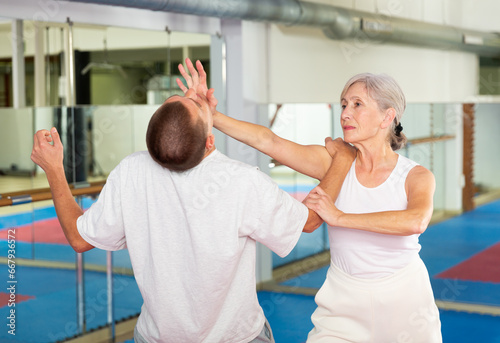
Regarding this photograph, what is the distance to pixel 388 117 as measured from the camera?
7.71ft

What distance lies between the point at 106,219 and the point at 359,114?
91 cm

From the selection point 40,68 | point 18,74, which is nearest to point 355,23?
point 40,68

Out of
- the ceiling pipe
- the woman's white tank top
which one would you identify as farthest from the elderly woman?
the ceiling pipe

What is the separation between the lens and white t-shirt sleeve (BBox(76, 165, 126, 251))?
192 cm

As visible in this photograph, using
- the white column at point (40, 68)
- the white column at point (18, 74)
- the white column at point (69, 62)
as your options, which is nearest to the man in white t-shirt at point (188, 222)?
the white column at point (18, 74)

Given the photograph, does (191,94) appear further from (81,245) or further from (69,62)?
(69,62)

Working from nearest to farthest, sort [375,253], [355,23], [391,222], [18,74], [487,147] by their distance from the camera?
1. [391,222]
2. [375,253]
3. [18,74]
4. [487,147]
5. [355,23]

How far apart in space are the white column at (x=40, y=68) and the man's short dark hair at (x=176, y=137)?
11.1ft

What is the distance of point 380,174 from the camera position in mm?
2355

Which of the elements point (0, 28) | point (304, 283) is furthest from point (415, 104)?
point (0, 28)

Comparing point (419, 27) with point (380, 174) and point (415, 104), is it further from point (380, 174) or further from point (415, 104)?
point (380, 174)

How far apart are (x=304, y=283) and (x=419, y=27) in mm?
2415

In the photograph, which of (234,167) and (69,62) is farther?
(69,62)

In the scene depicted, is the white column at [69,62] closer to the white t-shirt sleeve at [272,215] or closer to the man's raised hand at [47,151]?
the man's raised hand at [47,151]
